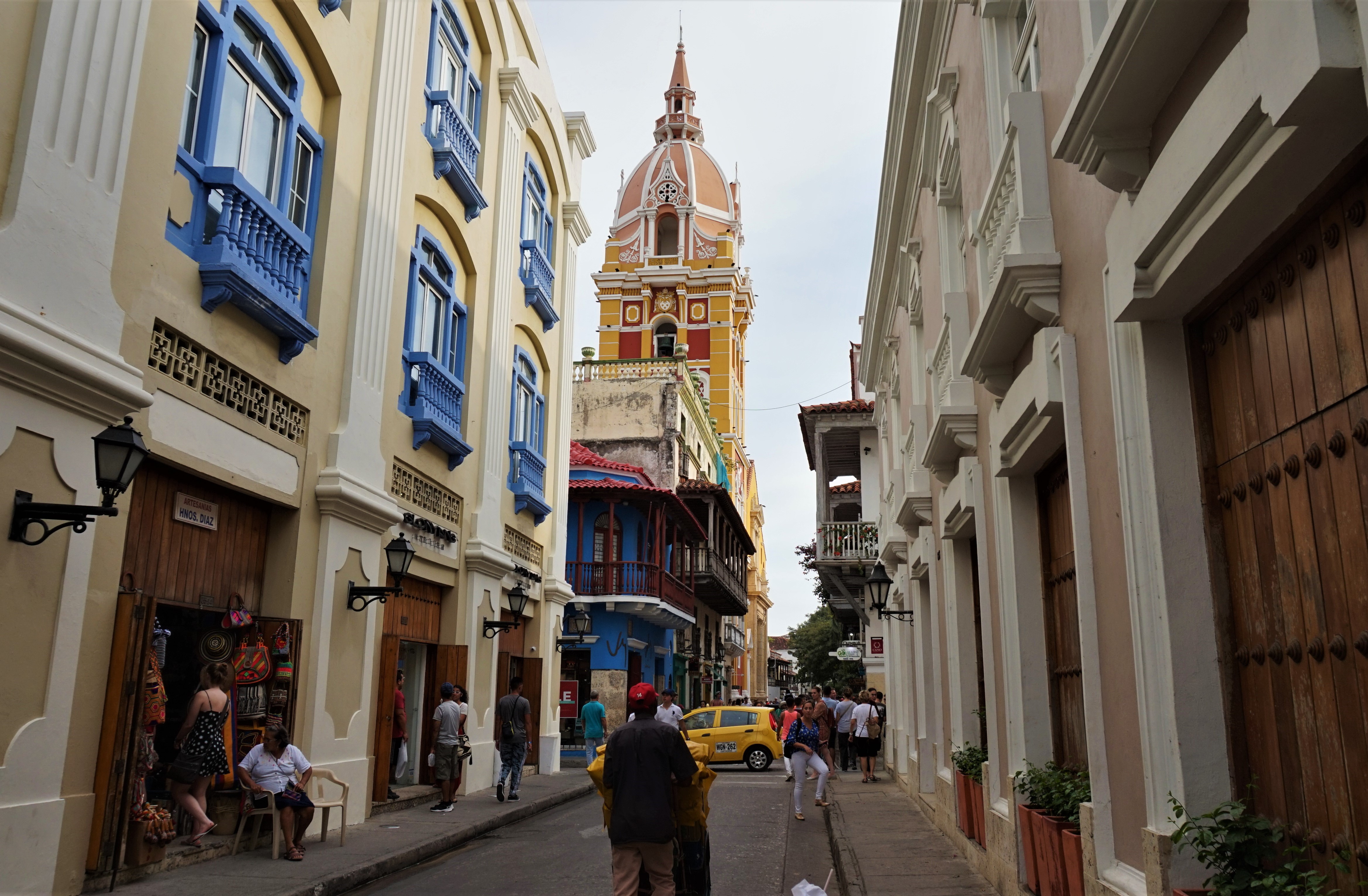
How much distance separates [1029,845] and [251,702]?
6.99m

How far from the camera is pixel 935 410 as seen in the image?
1162 centimetres

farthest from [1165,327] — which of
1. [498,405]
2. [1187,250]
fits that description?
[498,405]

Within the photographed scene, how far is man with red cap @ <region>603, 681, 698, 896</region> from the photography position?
20.1ft

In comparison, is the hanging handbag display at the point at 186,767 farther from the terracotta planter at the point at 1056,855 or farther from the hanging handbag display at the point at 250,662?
the terracotta planter at the point at 1056,855

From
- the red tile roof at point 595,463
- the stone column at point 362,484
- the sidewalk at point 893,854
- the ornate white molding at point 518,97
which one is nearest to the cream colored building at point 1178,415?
the sidewalk at point 893,854

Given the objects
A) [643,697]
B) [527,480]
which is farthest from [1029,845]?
[527,480]

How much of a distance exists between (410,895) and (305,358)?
5.41 m

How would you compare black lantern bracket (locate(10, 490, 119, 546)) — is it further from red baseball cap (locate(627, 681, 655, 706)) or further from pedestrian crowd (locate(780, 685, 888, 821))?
pedestrian crowd (locate(780, 685, 888, 821))

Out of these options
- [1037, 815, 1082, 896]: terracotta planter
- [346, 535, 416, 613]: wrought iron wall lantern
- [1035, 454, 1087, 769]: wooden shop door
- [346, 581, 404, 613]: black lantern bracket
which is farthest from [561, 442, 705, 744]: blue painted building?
[1037, 815, 1082, 896]: terracotta planter

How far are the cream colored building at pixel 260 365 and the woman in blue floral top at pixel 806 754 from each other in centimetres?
478

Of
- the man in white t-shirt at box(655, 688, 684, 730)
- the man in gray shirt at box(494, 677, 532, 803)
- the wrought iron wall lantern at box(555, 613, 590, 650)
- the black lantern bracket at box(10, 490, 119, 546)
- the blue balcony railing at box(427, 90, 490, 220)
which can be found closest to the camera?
the black lantern bracket at box(10, 490, 119, 546)

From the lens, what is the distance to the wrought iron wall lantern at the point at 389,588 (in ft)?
38.0

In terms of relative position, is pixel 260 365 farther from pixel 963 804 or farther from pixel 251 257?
pixel 963 804

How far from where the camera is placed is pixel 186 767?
8.54 metres
